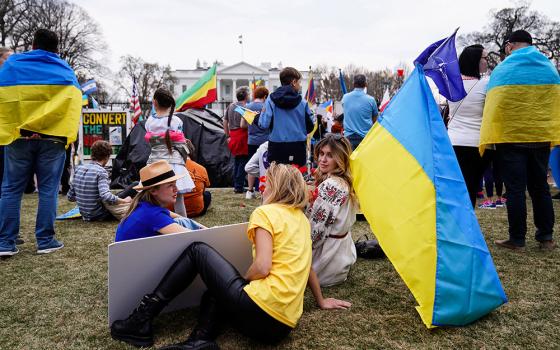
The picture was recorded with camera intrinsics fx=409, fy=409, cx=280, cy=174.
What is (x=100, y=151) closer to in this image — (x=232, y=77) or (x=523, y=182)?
(x=523, y=182)

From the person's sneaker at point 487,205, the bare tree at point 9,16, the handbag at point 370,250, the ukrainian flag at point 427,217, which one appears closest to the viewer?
the ukrainian flag at point 427,217

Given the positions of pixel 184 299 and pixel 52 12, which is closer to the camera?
pixel 184 299

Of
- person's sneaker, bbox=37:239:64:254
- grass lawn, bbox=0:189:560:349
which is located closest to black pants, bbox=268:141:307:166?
grass lawn, bbox=0:189:560:349

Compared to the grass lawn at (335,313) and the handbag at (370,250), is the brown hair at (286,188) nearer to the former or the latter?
the grass lawn at (335,313)

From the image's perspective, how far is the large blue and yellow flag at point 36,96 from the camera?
3672mm

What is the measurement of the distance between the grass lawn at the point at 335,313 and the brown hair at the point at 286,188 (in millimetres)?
758

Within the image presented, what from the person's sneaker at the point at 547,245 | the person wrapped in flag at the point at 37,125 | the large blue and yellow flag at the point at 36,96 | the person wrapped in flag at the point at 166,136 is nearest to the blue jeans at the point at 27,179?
the person wrapped in flag at the point at 37,125

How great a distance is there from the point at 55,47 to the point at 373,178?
3.29 m

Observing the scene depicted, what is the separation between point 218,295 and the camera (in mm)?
2207

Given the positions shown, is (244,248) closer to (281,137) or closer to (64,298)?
(64,298)

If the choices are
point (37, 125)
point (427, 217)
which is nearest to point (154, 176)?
point (427, 217)

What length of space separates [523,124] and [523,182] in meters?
0.55

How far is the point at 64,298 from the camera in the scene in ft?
9.47

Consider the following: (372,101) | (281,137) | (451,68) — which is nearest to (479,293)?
(451,68)
